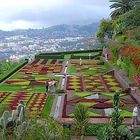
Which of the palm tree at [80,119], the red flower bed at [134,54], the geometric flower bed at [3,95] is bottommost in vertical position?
the geometric flower bed at [3,95]

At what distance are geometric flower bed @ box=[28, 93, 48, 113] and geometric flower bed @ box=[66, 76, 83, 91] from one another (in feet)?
13.8

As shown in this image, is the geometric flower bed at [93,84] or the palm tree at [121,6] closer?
the geometric flower bed at [93,84]

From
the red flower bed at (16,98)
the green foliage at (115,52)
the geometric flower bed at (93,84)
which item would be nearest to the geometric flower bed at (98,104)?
the geometric flower bed at (93,84)

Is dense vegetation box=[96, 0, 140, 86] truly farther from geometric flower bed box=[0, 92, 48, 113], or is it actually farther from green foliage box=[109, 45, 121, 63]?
geometric flower bed box=[0, 92, 48, 113]

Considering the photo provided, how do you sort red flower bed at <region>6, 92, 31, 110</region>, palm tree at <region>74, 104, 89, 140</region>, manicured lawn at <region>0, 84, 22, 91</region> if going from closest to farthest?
palm tree at <region>74, 104, 89, 140</region>
red flower bed at <region>6, 92, 31, 110</region>
manicured lawn at <region>0, 84, 22, 91</region>

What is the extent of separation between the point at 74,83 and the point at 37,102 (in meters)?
10.6

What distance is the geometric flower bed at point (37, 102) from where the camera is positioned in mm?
28175

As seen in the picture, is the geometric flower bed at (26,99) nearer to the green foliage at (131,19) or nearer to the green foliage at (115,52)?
the green foliage at (115,52)

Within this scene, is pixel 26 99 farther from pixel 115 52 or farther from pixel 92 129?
pixel 115 52

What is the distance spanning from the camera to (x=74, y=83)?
41.0m

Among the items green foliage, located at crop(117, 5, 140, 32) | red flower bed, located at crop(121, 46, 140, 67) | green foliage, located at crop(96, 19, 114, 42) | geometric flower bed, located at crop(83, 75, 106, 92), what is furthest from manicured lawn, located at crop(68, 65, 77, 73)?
green foliage, located at crop(96, 19, 114, 42)

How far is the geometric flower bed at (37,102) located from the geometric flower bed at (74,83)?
4211 millimetres

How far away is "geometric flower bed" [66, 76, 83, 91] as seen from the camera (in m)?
38.2

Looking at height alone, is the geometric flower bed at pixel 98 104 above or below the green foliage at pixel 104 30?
below
